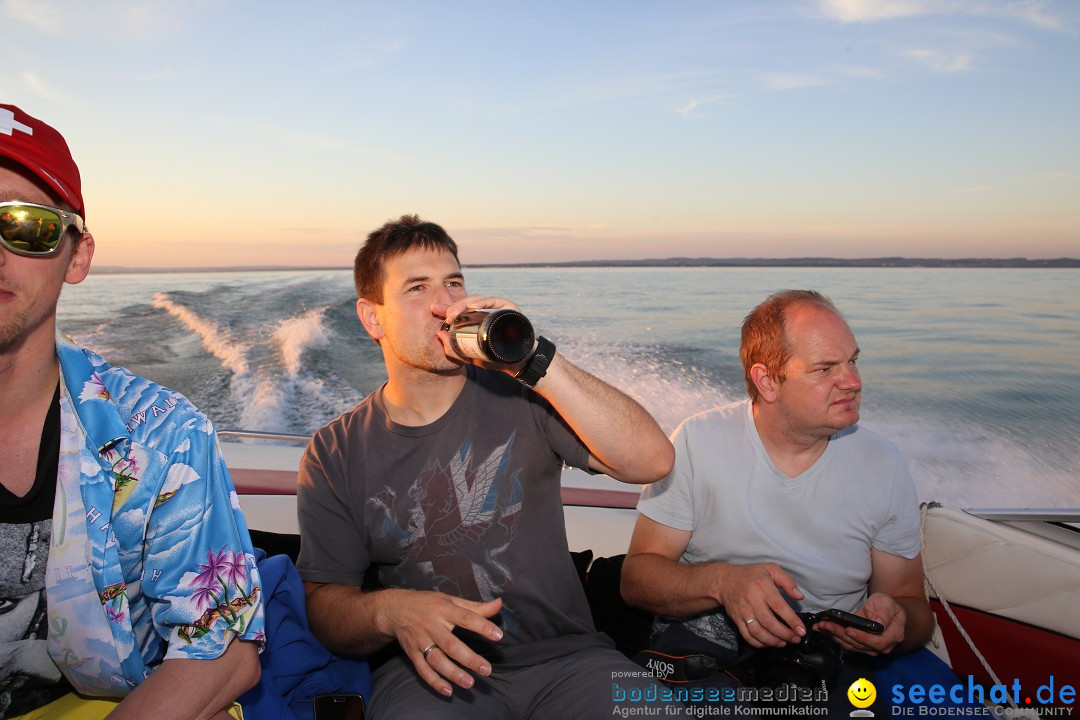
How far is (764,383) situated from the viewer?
1648 mm

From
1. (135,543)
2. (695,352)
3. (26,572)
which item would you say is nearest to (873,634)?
(135,543)

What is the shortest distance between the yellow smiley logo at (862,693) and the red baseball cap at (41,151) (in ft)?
5.33

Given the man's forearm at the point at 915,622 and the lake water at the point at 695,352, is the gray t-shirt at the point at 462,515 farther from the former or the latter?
the lake water at the point at 695,352

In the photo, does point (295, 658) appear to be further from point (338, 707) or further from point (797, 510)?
point (797, 510)

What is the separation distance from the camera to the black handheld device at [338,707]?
4.50 feet

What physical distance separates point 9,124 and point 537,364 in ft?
2.82

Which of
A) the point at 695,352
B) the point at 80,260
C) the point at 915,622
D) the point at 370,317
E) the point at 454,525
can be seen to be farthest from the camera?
the point at 695,352

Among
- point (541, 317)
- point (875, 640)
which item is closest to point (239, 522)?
point (875, 640)

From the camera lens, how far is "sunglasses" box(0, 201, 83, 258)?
0.97 meters

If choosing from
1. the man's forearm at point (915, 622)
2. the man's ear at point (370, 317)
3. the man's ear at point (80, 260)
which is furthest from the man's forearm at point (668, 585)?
the man's ear at point (80, 260)

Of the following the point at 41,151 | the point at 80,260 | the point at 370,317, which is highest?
the point at 41,151

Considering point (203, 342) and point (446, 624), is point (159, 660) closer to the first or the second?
point (446, 624)

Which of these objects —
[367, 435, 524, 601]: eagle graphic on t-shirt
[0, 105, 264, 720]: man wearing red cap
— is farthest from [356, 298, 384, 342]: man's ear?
[0, 105, 264, 720]: man wearing red cap

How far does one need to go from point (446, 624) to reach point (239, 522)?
14.4 inches
